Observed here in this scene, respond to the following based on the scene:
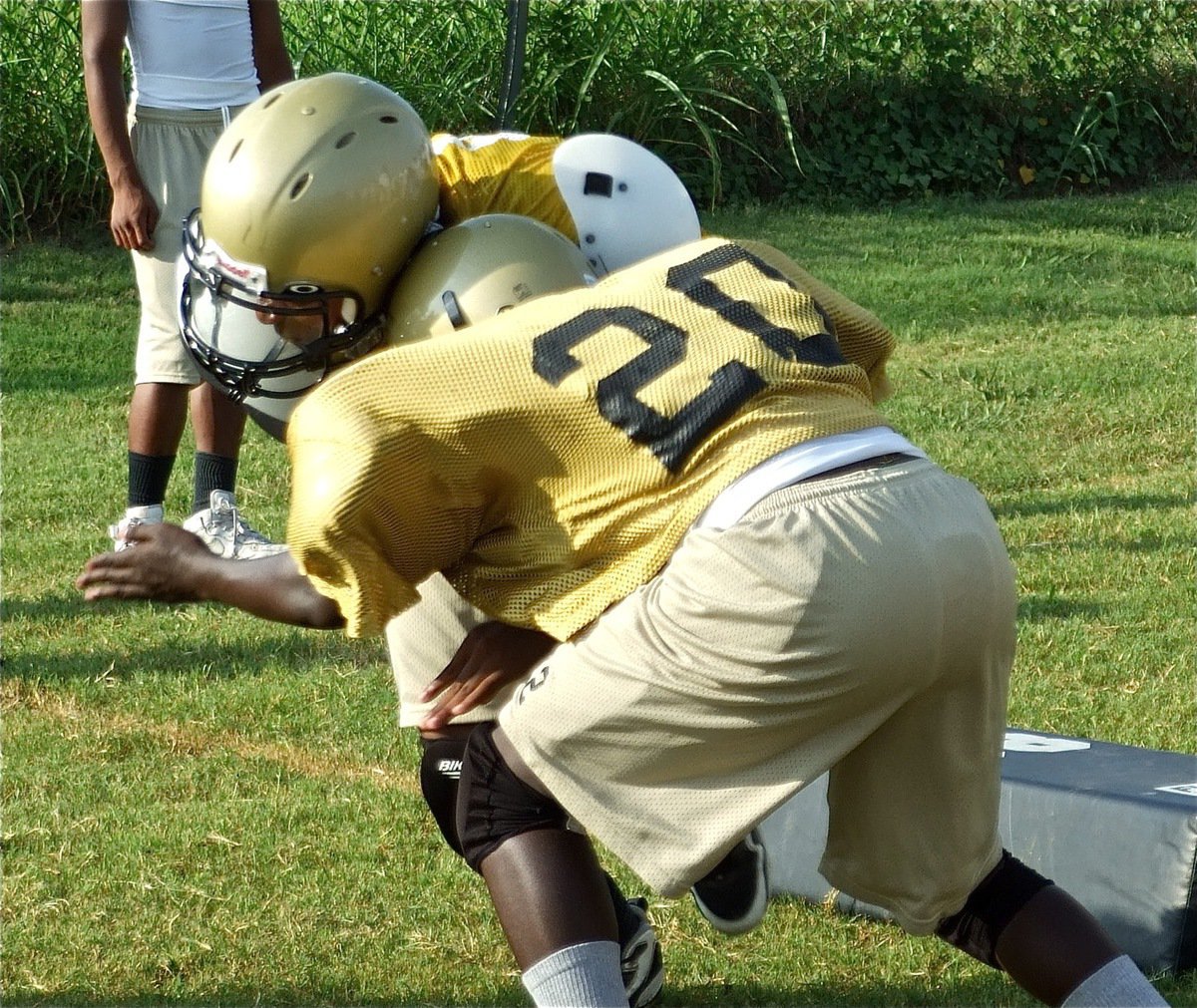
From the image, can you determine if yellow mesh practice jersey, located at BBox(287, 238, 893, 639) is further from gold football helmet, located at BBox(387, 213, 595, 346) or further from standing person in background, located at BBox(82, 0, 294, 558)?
standing person in background, located at BBox(82, 0, 294, 558)

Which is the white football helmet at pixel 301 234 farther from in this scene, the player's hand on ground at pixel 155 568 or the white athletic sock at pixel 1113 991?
the white athletic sock at pixel 1113 991

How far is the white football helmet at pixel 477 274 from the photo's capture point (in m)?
2.65

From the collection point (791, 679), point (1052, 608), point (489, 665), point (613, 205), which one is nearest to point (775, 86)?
point (1052, 608)

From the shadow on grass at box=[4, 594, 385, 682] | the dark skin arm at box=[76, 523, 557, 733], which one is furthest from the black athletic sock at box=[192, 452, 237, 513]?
the dark skin arm at box=[76, 523, 557, 733]

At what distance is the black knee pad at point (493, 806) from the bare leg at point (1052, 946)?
26.7 inches

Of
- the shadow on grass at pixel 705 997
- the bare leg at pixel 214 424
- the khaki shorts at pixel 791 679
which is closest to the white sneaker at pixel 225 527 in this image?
the bare leg at pixel 214 424

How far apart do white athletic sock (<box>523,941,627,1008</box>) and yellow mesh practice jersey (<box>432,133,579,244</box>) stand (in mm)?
1281

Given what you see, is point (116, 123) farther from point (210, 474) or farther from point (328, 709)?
point (328, 709)

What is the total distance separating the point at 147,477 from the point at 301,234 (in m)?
2.52

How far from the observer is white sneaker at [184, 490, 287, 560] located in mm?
4895

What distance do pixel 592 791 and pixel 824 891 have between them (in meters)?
1.19

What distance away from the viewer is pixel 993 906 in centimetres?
251

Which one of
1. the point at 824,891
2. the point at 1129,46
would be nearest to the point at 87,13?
the point at 824,891

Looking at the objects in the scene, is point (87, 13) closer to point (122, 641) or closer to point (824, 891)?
point (122, 641)
